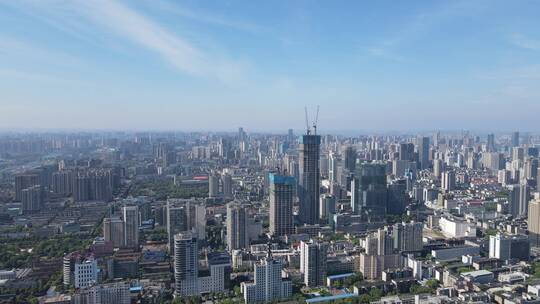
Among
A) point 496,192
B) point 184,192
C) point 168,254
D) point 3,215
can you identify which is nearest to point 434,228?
point 496,192

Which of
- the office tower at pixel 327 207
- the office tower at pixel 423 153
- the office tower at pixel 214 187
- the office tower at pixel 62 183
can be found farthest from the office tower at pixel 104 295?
the office tower at pixel 423 153

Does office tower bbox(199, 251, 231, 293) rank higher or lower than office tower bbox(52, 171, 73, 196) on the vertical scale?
lower

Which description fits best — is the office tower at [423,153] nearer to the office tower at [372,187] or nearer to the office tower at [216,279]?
the office tower at [372,187]

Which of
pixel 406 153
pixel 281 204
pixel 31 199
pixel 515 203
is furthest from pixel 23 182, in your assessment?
pixel 406 153

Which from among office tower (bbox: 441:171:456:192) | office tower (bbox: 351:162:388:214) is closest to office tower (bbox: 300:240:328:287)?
office tower (bbox: 351:162:388:214)

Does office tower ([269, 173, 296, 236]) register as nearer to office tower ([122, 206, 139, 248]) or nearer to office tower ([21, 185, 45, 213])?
office tower ([122, 206, 139, 248])
